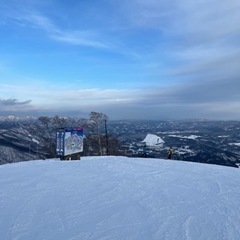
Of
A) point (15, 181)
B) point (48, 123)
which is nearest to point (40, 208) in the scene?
point (15, 181)

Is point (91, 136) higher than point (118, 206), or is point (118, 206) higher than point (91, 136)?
point (118, 206)

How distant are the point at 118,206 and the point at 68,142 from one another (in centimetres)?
1210

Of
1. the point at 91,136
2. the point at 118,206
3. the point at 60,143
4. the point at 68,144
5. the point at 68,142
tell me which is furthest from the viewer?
the point at 91,136

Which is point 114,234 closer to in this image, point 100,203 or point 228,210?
point 100,203

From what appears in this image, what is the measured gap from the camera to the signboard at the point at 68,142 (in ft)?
62.5

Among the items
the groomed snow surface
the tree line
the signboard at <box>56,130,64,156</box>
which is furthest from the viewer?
the tree line

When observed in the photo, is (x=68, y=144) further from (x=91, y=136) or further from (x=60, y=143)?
(x=91, y=136)

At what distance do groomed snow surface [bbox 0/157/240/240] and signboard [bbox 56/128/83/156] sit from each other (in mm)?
6263

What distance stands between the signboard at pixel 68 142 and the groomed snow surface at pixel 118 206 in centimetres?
626

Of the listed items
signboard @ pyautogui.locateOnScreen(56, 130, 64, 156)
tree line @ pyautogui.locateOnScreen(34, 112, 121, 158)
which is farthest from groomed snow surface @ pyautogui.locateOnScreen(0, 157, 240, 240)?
tree line @ pyautogui.locateOnScreen(34, 112, 121, 158)

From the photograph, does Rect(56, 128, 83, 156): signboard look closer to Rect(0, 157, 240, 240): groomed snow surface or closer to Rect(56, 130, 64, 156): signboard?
Rect(56, 130, 64, 156): signboard

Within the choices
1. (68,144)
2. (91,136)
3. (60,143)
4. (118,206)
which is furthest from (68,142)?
(91,136)

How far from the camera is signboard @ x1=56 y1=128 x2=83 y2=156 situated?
62.5 feet

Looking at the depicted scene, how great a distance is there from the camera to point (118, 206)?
25.7 feet
